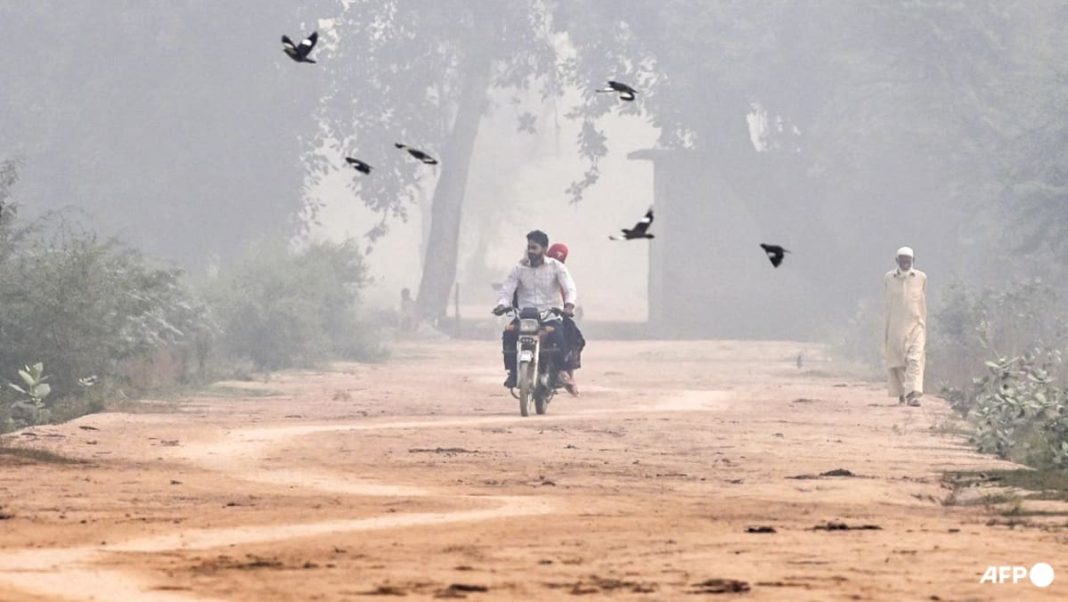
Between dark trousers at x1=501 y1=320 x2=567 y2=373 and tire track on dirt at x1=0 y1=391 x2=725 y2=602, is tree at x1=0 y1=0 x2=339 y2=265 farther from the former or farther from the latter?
tire track on dirt at x1=0 y1=391 x2=725 y2=602

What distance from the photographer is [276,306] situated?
34531 millimetres

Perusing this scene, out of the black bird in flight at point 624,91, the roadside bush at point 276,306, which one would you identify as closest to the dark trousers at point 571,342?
the black bird in flight at point 624,91

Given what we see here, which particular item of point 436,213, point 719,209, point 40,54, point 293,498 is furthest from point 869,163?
point 293,498

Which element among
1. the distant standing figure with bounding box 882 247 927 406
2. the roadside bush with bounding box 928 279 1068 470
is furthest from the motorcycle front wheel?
the distant standing figure with bounding box 882 247 927 406

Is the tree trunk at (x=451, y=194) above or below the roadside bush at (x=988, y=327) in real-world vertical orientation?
above

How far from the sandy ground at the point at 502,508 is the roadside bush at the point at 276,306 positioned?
1133 cm

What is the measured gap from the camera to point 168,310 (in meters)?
28.4

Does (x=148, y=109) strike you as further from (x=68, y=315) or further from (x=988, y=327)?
(x=68, y=315)

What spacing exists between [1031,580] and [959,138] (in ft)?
118

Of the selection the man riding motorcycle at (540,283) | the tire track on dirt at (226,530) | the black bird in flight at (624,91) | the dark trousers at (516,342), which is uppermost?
the black bird in flight at (624,91)

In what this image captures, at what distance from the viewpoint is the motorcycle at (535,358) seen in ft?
67.8

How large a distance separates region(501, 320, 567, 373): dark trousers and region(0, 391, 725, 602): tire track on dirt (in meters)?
2.82

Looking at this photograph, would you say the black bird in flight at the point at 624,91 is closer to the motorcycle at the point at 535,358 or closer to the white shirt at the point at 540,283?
the motorcycle at the point at 535,358

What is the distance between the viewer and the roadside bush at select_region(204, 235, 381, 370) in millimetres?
34469
